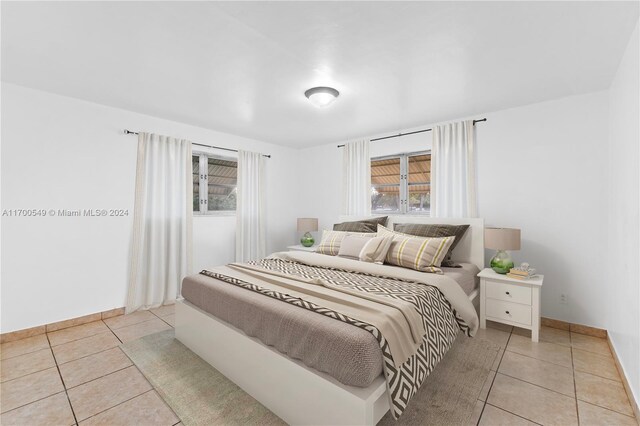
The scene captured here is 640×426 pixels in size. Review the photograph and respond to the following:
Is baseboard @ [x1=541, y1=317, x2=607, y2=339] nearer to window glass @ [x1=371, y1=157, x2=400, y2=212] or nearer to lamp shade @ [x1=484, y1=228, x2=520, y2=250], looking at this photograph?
lamp shade @ [x1=484, y1=228, x2=520, y2=250]

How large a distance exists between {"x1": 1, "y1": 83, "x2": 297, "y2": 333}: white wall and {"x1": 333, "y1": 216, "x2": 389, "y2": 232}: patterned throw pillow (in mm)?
2652

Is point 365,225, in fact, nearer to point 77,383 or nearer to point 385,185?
point 385,185

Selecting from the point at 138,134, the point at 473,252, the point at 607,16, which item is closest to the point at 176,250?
the point at 138,134

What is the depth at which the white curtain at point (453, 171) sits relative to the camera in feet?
11.5

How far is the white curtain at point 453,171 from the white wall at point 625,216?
1.19 meters

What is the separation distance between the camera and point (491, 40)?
6.39ft

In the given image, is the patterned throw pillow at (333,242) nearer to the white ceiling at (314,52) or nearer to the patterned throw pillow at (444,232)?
the patterned throw pillow at (444,232)

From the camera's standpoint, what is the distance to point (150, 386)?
2047 millimetres

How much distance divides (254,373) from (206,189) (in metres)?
3.02

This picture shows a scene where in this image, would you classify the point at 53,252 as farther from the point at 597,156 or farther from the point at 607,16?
the point at 597,156

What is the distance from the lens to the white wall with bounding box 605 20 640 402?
5.88 ft

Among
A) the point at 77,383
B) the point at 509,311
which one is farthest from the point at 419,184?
the point at 77,383

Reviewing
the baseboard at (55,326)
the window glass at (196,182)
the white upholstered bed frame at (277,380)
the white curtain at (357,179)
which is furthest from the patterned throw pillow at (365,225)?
the baseboard at (55,326)

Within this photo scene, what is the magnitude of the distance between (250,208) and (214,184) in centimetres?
65
